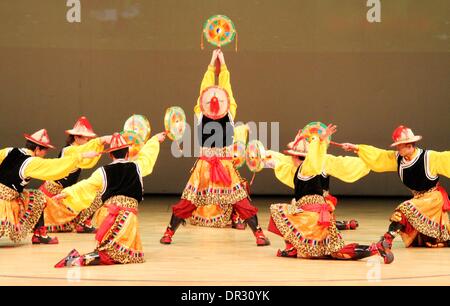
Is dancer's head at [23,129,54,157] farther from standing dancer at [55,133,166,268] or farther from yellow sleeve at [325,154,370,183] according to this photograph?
Result: yellow sleeve at [325,154,370,183]

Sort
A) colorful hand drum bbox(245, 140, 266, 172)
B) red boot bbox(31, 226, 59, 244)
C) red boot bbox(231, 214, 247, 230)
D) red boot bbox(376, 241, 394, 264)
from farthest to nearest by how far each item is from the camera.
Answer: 1. red boot bbox(231, 214, 247, 230)
2. colorful hand drum bbox(245, 140, 266, 172)
3. red boot bbox(31, 226, 59, 244)
4. red boot bbox(376, 241, 394, 264)

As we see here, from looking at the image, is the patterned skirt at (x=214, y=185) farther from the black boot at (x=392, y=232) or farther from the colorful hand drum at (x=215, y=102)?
the black boot at (x=392, y=232)

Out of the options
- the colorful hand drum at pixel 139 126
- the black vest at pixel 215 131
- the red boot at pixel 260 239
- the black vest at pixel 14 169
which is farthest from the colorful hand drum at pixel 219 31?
the black vest at pixel 14 169

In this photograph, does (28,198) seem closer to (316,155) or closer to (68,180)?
(68,180)

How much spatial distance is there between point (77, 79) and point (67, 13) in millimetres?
787

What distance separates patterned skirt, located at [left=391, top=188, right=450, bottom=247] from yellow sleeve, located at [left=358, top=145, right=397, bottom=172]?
1.02 ft

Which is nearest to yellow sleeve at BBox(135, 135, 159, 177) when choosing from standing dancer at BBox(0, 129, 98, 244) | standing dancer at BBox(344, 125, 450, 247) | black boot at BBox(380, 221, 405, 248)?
standing dancer at BBox(0, 129, 98, 244)

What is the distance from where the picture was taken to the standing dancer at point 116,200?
555 cm

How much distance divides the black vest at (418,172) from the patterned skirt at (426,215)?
0.06 meters

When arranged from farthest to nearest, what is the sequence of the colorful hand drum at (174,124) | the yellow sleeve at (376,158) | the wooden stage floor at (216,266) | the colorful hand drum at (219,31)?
the colorful hand drum at (219,31) → the colorful hand drum at (174,124) → the yellow sleeve at (376,158) → the wooden stage floor at (216,266)

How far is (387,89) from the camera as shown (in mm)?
10445

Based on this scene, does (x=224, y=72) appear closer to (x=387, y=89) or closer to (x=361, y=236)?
(x=361, y=236)

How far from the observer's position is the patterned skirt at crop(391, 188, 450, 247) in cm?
637

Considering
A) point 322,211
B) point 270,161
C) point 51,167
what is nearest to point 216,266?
point 322,211
